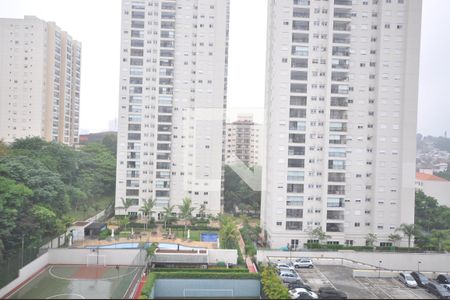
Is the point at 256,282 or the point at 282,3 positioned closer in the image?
the point at 256,282

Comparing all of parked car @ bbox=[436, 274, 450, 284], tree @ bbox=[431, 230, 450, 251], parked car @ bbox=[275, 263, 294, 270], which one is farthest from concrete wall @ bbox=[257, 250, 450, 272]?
parked car @ bbox=[436, 274, 450, 284]

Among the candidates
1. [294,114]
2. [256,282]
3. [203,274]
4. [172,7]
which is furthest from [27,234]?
[172,7]

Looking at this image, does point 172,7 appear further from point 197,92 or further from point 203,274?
point 203,274

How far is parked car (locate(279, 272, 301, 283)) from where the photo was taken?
16.8 meters

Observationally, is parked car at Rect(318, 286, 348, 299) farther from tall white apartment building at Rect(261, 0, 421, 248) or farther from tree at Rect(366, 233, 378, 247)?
tree at Rect(366, 233, 378, 247)

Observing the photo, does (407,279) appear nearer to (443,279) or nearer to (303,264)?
(443,279)

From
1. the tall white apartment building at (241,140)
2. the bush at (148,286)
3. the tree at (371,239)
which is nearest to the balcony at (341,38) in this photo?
the tree at (371,239)

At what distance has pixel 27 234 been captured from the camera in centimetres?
1728

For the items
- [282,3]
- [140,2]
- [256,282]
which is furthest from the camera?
[140,2]

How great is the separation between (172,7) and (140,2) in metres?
2.68

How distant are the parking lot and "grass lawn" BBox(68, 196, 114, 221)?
56.9 feet

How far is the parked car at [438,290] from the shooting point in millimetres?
15797

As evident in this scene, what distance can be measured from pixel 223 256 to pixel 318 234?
21.2 ft

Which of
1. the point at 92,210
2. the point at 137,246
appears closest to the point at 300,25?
the point at 137,246
